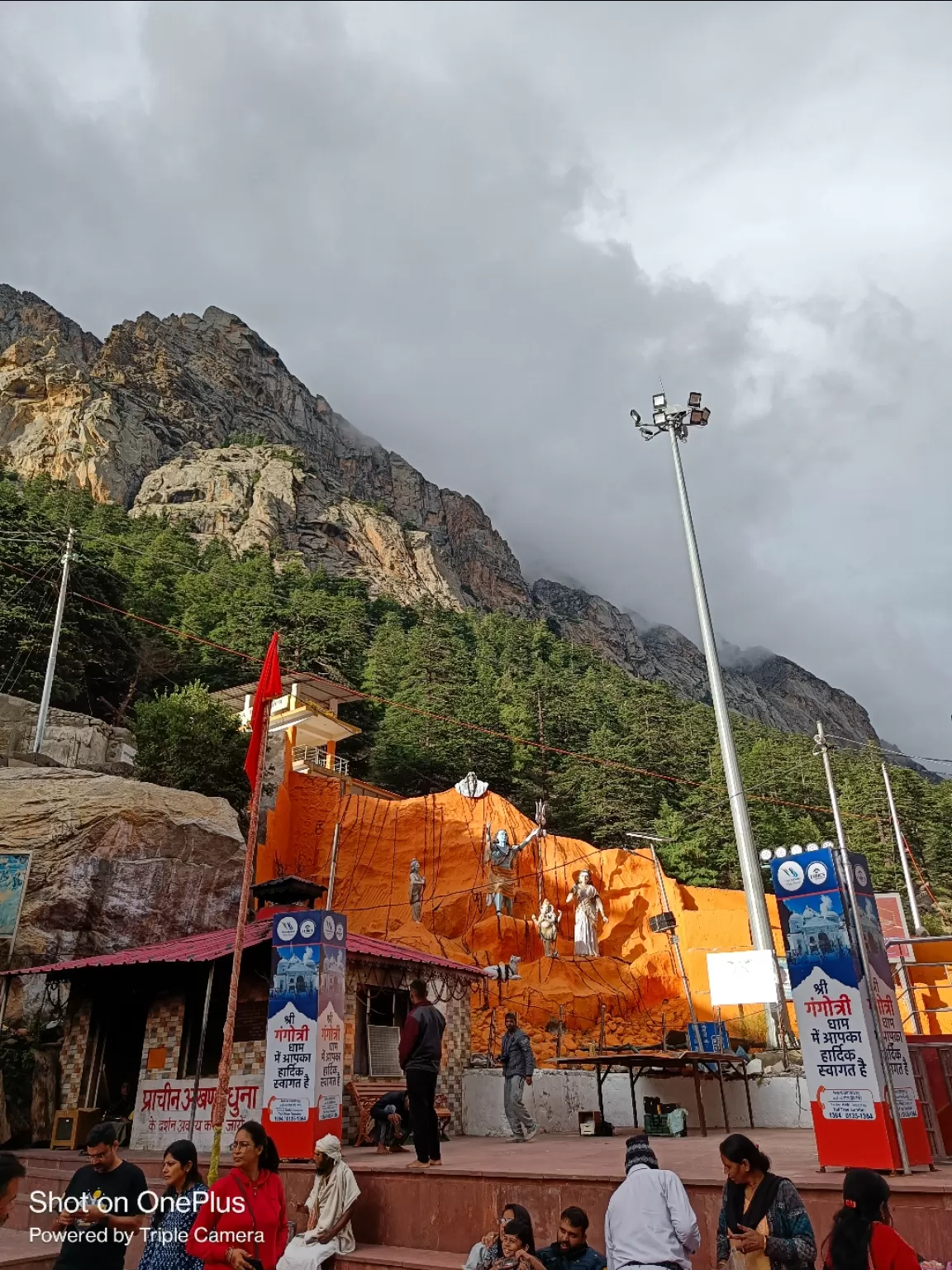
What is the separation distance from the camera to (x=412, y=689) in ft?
147

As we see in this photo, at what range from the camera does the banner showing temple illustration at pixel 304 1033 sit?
26.5 ft

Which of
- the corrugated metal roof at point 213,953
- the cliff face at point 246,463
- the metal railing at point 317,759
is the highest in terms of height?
the cliff face at point 246,463

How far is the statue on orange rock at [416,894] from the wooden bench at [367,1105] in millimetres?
17185

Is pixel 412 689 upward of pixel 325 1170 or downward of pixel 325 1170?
upward

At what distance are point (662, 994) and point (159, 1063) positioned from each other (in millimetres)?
18370

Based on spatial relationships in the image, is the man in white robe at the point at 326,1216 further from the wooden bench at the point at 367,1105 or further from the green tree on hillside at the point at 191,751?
the green tree on hillside at the point at 191,751

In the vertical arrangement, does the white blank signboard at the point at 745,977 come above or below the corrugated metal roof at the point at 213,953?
below

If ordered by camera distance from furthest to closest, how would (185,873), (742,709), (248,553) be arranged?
(742,709) < (248,553) < (185,873)

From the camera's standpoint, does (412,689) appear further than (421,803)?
Yes

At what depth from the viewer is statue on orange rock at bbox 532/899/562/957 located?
28.2m

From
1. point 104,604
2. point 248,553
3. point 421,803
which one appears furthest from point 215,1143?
point 248,553

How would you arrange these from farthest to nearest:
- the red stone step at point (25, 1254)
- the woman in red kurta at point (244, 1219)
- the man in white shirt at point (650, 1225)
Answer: the red stone step at point (25, 1254)
the woman in red kurta at point (244, 1219)
the man in white shirt at point (650, 1225)

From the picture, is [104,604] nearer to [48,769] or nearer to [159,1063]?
[48,769]

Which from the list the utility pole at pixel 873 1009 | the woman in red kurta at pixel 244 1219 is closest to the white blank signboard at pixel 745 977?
the utility pole at pixel 873 1009
